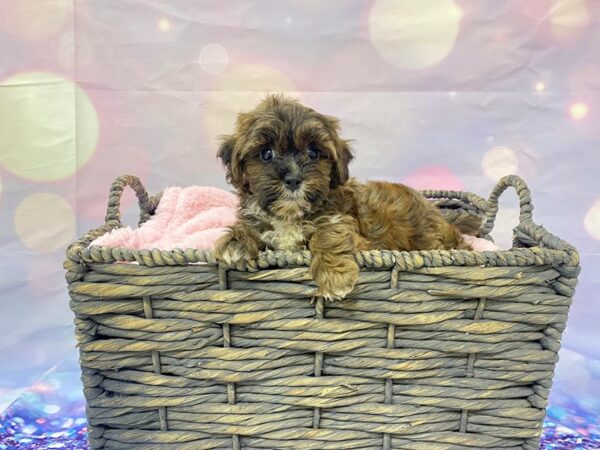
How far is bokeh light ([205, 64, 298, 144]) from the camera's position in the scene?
121 inches

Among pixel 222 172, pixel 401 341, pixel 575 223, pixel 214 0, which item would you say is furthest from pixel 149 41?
pixel 575 223

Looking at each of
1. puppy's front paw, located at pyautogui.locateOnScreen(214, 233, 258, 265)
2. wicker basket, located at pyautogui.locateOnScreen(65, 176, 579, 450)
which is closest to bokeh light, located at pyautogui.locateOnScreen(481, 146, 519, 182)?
wicker basket, located at pyautogui.locateOnScreen(65, 176, 579, 450)

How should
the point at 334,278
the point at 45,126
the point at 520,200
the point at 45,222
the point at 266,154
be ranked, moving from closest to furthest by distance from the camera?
the point at 334,278 < the point at 266,154 < the point at 520,200 < the point at 45,126 < the point at 45,222

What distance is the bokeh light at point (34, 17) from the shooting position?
2943 mm

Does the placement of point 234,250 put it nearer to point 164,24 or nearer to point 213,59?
point 213,59

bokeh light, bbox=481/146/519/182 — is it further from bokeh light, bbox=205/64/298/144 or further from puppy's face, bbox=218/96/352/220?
puppy's face, bbox=218/96/352/220

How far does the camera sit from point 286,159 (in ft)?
6.41

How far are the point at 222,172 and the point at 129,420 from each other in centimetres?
166

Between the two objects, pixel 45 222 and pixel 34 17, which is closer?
pixel 34 17

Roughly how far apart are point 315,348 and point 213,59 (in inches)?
74.0

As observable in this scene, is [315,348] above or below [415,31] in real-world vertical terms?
below

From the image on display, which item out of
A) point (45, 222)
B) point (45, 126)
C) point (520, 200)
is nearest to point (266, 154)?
point (520, 200)

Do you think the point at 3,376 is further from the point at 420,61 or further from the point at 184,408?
the point at 420,61

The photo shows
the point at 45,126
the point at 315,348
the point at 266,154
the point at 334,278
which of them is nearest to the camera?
the point at 334,278
